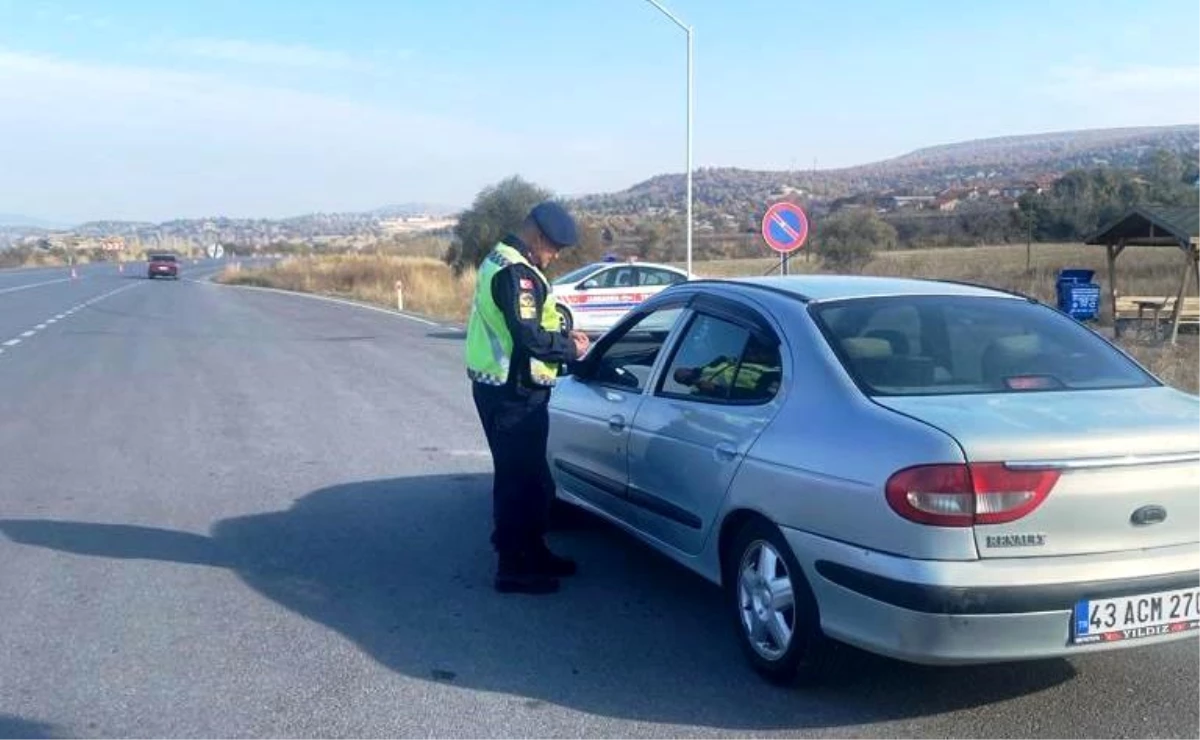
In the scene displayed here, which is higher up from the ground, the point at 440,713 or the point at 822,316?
the point at 822,316

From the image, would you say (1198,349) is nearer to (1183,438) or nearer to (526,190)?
(1183,438)

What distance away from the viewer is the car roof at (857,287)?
5.39m

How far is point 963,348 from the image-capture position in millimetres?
5051

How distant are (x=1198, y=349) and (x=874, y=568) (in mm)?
18565

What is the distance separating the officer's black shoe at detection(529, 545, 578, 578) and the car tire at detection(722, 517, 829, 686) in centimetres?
134

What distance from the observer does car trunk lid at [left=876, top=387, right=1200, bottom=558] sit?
13.4 feet

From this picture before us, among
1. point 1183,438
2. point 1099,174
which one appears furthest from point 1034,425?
point 1099,174

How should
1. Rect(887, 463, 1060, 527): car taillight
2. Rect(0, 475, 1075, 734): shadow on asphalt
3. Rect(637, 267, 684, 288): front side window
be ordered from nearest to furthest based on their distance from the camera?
Rect(887, 463, 1060, 527): car taillight
Rect(0, 475, 1075, 734): shadow on asphalt
Rect(637, 267, 684, 288): front side window

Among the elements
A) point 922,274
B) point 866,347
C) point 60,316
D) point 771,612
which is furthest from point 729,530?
point 922,274

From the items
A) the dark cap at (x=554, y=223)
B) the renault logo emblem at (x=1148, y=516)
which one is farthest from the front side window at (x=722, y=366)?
the renault logo emblem at (x=1148, y=516)

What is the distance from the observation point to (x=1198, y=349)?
810 inches

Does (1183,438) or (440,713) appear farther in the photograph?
(440,713)

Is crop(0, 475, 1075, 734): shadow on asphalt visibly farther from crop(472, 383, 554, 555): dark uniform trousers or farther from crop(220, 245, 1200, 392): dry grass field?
crop(220, 245, 1200, 392): dry grass field

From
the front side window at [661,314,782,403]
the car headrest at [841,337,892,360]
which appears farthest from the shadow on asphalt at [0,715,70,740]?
the car headrest at [841,337,892,360]
